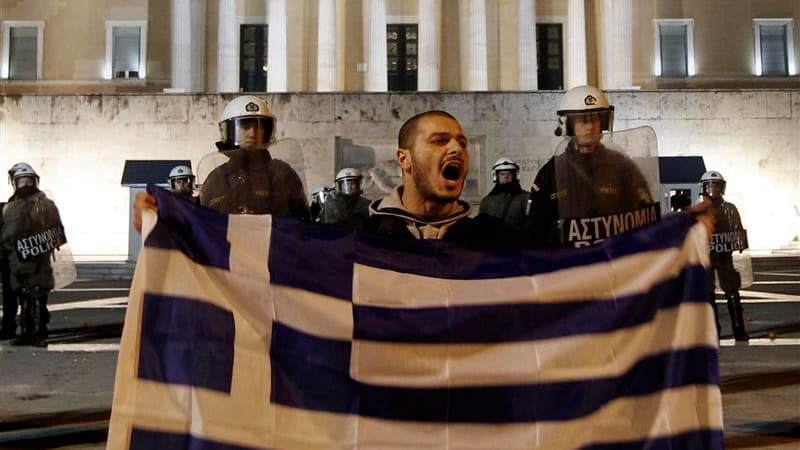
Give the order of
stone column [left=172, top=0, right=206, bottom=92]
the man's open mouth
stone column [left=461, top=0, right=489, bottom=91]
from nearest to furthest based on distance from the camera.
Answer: the man's open mouth → stone column [left=172, top=0, right=206, bottom=92] → stone column [left=461, top=0, right=489, bottom=91]

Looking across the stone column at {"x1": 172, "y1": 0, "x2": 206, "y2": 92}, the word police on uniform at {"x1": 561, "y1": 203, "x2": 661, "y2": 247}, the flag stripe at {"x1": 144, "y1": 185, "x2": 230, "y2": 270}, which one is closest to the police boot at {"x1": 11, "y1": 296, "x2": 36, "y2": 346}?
the word police on uniform at {"x1": 561, "y1": 203, "x2": 661, "y2": 247}

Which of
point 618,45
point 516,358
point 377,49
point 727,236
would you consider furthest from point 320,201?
point 618,45

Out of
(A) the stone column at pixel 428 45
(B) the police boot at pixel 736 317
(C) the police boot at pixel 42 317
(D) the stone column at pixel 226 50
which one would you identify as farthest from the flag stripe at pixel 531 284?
(D) the stone column at pixel 226 50

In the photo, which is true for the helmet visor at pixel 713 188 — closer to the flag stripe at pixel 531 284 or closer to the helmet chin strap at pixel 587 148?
the helmet chin strap at pixel 587 148

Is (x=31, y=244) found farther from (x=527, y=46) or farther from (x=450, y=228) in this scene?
(x=527, y=46)

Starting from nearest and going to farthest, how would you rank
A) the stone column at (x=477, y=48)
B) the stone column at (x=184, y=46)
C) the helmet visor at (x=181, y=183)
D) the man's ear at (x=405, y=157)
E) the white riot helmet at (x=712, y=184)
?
1. the man's ear at (x=405, y=157)
2. the white riot helmet at (x=712, y=184)
3. the helmet visor at (x=181, y=183)
4. the stone column at (x=184, y=46)
5. the stone column at (x=477, y=48)

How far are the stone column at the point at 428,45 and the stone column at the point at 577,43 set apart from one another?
20.4ft

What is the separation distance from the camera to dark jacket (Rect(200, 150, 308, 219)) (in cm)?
514

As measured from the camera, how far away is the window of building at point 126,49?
121ft

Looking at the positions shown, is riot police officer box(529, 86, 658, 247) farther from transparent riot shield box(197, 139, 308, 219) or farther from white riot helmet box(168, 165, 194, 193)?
white riot helmet box(168, 165, 194, 193)

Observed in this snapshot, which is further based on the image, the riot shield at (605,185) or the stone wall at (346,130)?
the stone wall at (346,130)

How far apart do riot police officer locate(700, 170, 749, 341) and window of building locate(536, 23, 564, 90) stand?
27.3m

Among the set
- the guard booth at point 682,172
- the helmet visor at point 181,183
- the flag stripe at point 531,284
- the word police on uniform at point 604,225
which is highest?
the guard booth at point 682,172

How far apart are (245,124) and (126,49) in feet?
112
